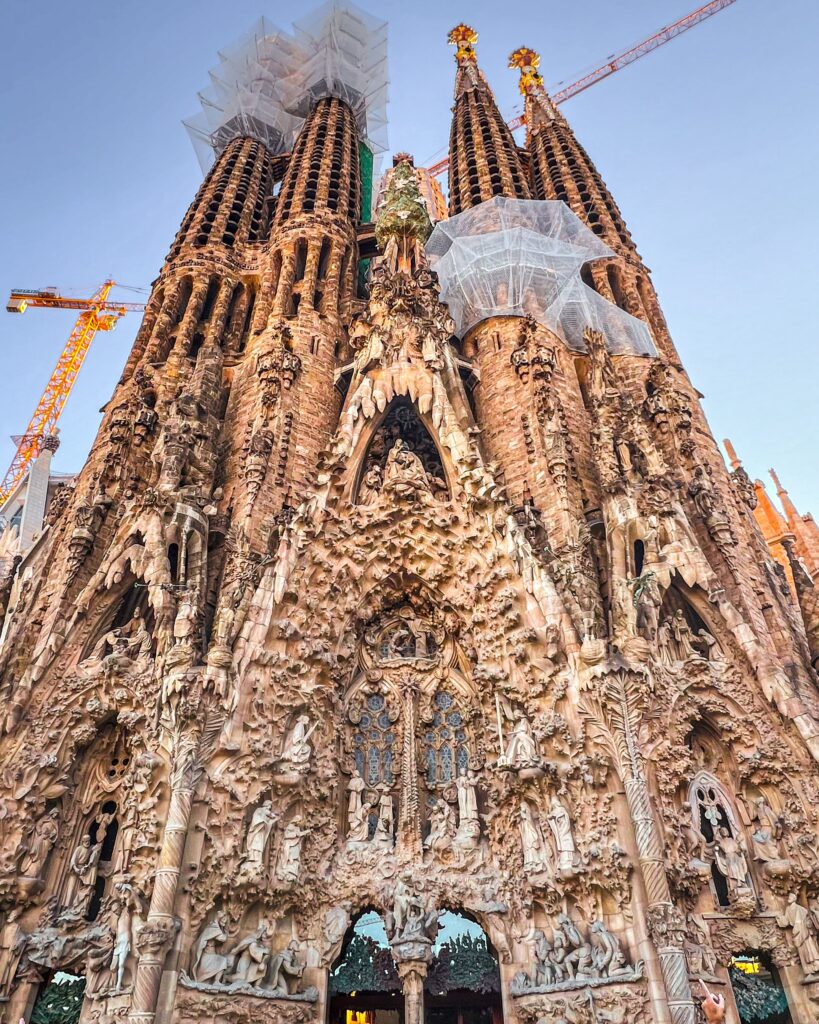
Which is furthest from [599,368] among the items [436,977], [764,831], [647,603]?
[436,977]

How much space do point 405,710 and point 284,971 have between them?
3.83m

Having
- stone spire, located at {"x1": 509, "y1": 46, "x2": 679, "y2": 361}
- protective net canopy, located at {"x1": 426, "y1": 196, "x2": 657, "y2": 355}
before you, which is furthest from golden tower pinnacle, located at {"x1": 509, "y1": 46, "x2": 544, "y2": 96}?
protective net canopy, located at {"x1": 426, "y1": 196, "x2": 657, "y2": 355}

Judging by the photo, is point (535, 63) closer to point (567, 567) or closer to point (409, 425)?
point (409, 425)

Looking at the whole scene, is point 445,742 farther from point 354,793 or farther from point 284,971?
point 284,971

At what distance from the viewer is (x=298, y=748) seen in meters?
10.5

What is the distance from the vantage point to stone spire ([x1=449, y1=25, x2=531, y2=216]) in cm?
2319

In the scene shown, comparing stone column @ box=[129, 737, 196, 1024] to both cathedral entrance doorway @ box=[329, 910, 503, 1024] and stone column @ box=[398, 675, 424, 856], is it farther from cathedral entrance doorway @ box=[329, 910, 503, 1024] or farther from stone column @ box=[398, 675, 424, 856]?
stone column @ box=[398, 675, 424, 856]

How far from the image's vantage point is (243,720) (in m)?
10.3

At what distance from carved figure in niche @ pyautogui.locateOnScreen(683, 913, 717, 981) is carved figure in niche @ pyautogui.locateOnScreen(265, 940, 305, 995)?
15.6ft

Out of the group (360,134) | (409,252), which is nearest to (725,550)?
(409,252)

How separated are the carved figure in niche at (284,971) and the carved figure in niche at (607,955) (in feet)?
12.0

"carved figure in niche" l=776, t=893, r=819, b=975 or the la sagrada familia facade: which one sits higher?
the la sagrada familia facade

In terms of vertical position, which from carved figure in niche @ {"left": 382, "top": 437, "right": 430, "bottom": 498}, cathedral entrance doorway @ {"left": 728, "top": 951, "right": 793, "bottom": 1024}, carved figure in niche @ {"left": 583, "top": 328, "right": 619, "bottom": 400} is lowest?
cathedral entrance doorway @ {"left": 728, "top": 951, "right": 793, "bottom": 1024}

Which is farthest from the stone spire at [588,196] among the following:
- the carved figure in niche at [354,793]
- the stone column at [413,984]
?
the stone column at [413,984]
